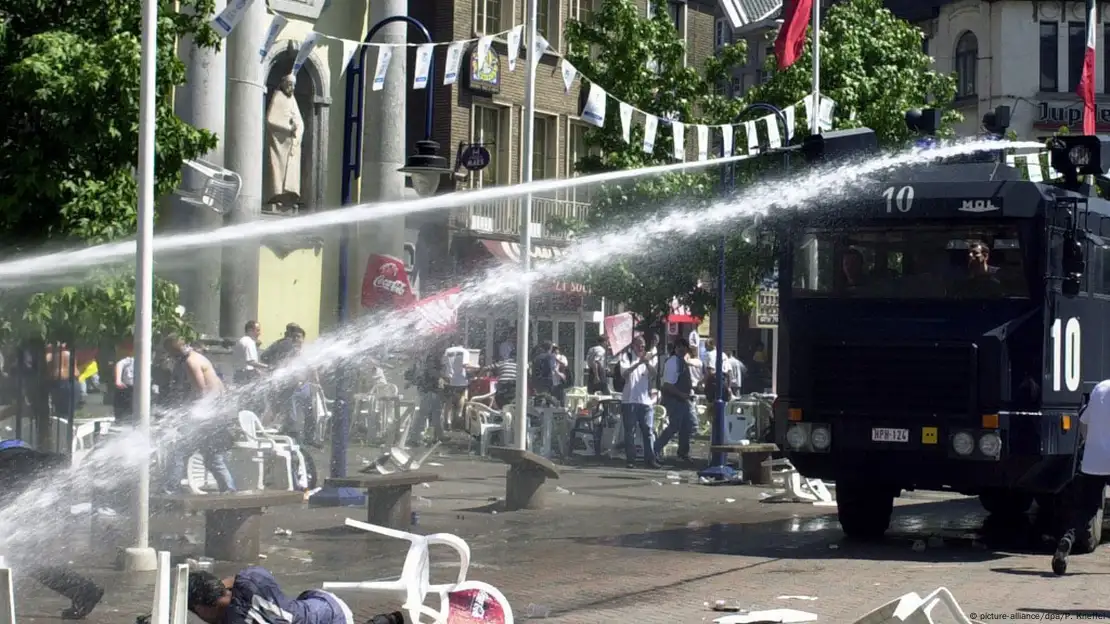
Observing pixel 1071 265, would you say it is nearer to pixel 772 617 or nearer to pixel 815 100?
pixel 772 617

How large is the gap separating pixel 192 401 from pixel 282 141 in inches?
520

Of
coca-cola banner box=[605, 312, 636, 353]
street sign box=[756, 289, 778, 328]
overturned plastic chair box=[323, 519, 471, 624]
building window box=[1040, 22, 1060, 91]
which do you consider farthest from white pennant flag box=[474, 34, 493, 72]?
building window box=[1040, 22, 1060, 91]

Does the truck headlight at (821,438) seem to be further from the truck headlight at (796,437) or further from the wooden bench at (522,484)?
the wooden bench at (522,484)

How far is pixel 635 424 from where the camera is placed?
77.1 ft

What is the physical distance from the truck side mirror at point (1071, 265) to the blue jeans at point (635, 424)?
1040 centimetres

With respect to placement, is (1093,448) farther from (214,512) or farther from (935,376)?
A: (214,512)

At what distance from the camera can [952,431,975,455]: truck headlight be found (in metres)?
13.0

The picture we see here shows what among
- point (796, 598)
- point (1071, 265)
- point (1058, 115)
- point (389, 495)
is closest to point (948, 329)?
point (1071, 265)

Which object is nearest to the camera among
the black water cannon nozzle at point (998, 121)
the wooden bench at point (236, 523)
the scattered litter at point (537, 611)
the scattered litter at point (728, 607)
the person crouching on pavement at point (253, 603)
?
the person crouching on pavement at point (253, 603)

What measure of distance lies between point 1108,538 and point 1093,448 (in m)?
2.95

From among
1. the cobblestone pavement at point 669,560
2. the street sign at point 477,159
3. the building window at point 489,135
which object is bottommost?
the cobblestone pavement at point 669,560

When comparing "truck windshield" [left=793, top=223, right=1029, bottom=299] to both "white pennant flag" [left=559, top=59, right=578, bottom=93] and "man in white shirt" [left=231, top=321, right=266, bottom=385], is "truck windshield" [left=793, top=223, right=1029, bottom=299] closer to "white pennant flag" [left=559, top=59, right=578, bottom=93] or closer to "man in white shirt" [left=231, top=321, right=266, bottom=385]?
"white pennant flag" [left=559, top=59, right=578, bottom=93]

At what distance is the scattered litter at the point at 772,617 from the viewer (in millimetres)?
9828

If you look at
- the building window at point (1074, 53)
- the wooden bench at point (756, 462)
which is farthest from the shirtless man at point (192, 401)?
the building window at point (1074, 53)
